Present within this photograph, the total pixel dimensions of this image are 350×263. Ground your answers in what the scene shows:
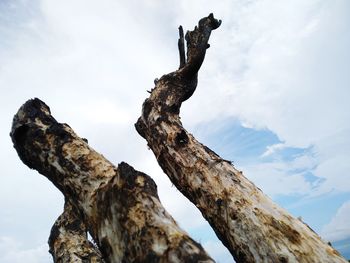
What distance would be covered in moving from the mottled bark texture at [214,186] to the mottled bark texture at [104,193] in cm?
193

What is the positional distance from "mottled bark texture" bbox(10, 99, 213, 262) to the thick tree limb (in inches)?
84.1

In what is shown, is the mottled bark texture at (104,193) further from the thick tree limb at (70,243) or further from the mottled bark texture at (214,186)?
the thick tree limb at (70,243)

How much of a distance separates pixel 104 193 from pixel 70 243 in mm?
3582

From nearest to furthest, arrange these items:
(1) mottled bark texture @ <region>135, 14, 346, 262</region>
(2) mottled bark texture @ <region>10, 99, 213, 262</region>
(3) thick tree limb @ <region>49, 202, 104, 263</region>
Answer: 1. (2) mottled bark texture @ <region>10, 99, 213, 262</region>
2. (1) mottled bark texture @ <region>135, 14, 346, 262</region>
3. (3) thick tree limb @ <region>49, 202, 104, 263</region>

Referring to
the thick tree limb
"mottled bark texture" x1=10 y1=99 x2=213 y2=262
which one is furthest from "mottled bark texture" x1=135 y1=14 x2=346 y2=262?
the thick tree limb

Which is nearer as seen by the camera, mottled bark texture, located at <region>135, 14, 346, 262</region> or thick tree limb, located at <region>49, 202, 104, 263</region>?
mottled bark texture, located at <region>135, 14, 346, 262</region>

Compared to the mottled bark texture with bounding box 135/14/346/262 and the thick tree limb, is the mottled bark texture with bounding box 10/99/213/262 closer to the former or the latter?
the mottled bark texture with bounding box 135/14/346/262

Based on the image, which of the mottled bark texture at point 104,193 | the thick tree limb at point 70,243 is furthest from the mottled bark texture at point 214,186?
the thick tree limb at point 70,243

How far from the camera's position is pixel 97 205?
3217mm

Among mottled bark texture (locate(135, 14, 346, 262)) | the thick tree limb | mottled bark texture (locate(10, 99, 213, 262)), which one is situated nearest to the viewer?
mottled bark texture (locate(10, 99, 213, 262))

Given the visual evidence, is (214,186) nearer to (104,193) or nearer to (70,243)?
(104,193)

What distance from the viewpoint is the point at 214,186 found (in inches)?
206

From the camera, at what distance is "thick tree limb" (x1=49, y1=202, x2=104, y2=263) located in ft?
19.7

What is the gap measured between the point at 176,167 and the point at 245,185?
124 centimetres
